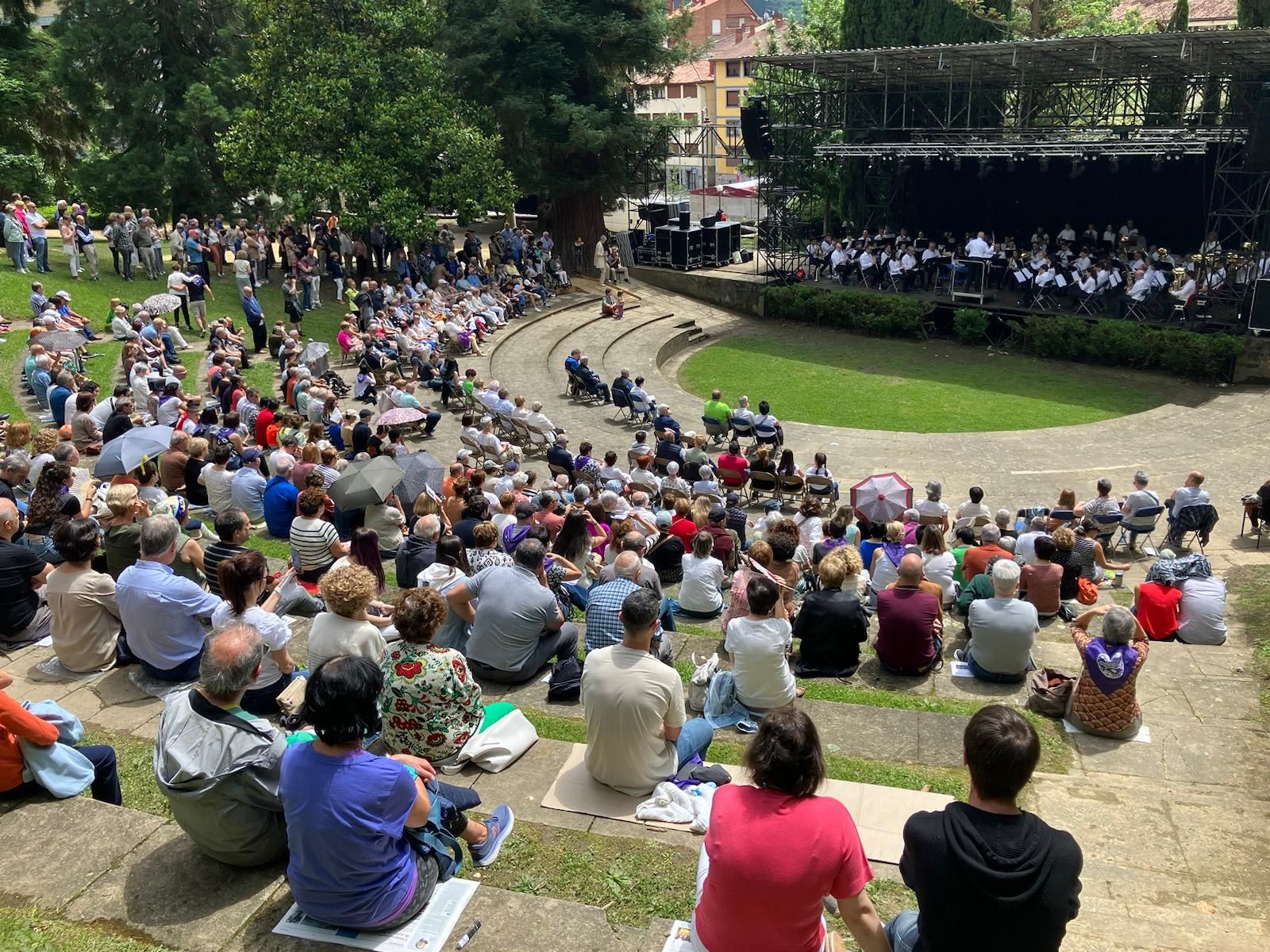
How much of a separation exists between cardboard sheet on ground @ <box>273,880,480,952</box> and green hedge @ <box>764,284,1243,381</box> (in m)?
20.1

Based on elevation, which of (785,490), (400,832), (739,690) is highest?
(400,832)

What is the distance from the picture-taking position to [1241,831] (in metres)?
5.12

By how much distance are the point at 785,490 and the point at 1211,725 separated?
763 centimetres

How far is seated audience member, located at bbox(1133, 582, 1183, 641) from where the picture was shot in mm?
8172

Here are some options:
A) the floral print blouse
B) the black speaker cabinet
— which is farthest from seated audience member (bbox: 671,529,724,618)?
the black speaker cabinet

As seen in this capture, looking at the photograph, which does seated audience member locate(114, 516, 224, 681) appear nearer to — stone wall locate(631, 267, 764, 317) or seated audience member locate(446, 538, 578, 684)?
seated audience member locate(446, 538, 578, 684)

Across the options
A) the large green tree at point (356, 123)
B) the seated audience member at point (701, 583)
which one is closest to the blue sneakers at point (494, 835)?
the seated audience member at point (701, 583)

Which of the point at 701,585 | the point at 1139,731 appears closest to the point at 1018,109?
the point at 701,585

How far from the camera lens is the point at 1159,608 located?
8188mm

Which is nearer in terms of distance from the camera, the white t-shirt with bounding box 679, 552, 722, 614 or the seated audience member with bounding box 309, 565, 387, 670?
the seated audience member with bounding box 309, 565, 387, 670

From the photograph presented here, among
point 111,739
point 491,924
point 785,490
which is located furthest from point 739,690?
point 785,490

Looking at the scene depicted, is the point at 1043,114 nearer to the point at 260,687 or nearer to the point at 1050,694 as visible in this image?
the point at 1050,694

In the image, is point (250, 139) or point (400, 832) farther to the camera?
point (250, 139)

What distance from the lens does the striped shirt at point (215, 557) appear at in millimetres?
6938
